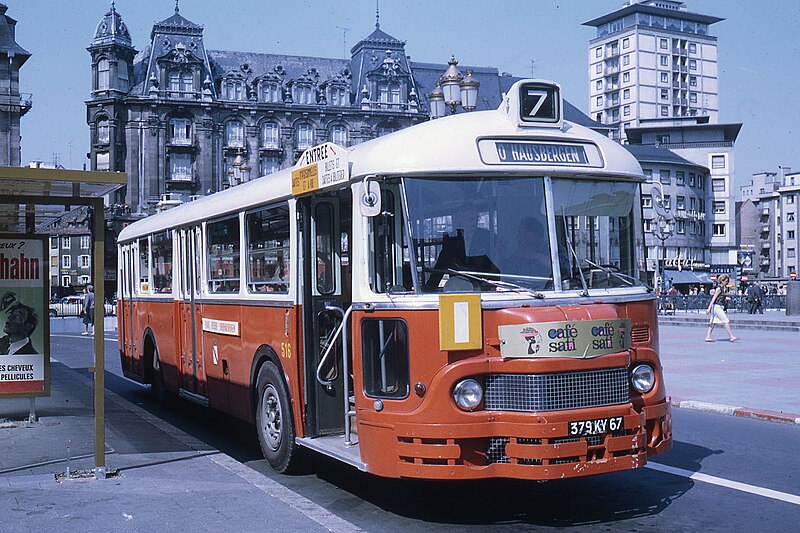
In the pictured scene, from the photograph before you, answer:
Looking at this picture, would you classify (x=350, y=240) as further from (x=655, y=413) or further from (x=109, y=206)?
(x=109, y=206)

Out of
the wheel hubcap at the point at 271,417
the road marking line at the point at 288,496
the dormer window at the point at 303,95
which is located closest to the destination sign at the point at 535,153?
the road marking line at the point at 288,496

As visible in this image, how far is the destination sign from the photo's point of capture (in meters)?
7.89

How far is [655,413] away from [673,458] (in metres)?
3.05

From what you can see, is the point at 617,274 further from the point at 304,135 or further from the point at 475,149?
the point at 304,135

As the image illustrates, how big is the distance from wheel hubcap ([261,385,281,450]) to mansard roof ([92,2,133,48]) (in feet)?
266

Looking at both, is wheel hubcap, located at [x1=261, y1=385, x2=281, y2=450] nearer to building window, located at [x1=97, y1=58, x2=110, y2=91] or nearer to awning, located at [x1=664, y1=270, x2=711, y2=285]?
building window, located at [x1=97, y1=58, x2=110, y2=91]

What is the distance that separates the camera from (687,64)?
13225 cm

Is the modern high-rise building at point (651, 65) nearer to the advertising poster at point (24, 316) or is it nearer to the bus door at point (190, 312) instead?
the bus door at point (190, 312)

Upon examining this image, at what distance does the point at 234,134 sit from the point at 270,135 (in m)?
3.31

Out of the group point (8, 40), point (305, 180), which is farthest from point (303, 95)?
point (305, 180)

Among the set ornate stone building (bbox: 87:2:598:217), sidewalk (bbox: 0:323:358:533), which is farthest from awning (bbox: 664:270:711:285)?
sidewalk (bbox: 0:323:358:533)

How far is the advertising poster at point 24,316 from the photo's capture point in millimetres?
11625

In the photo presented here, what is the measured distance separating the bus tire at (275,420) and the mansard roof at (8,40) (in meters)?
69.1

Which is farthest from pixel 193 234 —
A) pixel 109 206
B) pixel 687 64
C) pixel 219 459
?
pixel 687 64
